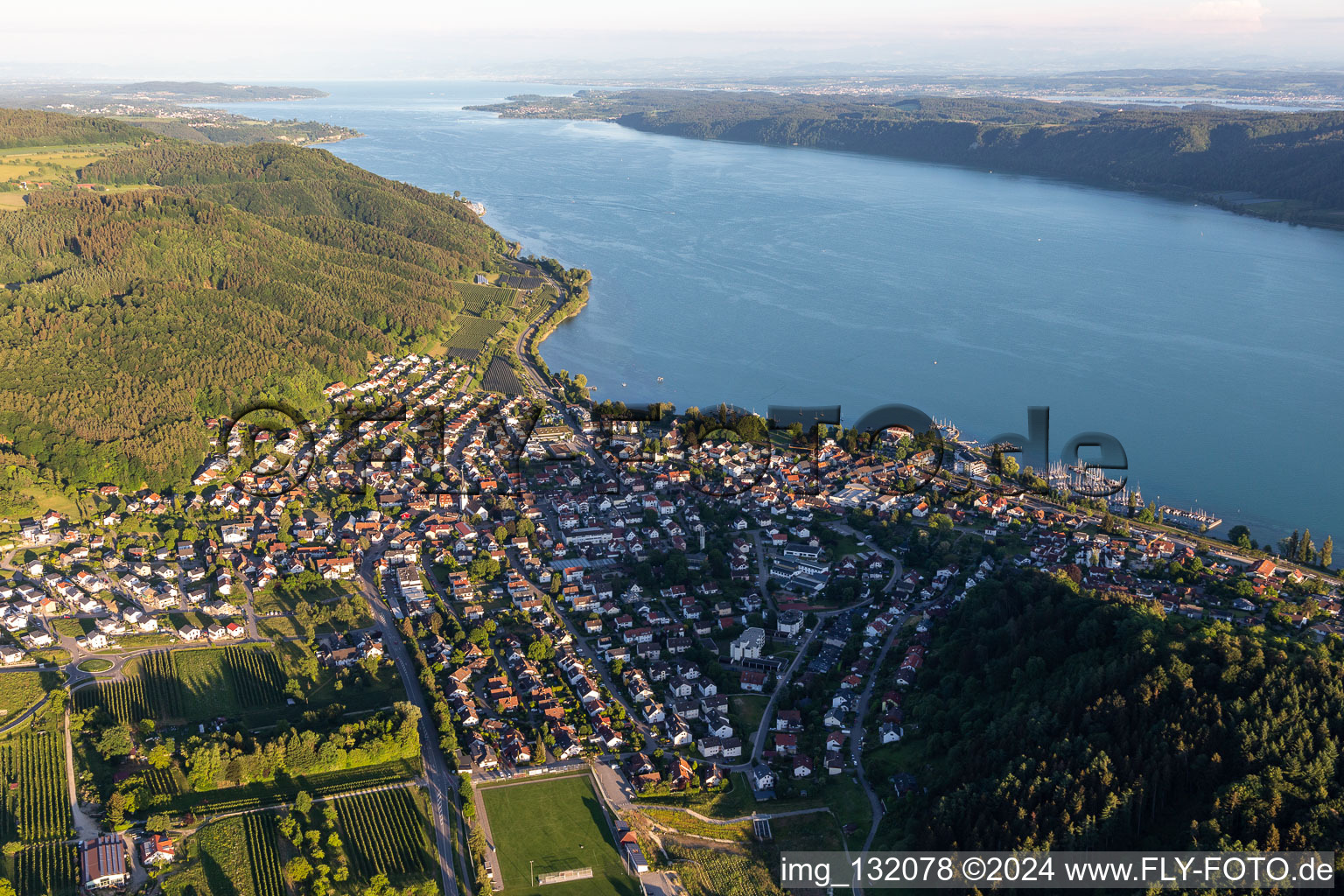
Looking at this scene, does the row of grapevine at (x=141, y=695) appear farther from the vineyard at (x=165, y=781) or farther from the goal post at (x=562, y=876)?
the goal post at (x=562, y=876)

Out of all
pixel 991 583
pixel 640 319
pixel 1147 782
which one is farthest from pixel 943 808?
pixel 640 319

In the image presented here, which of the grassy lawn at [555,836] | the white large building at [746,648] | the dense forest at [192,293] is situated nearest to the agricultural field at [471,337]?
the dense forest at [192,293]

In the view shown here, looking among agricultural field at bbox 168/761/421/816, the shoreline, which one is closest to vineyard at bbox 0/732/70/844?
agricultural field at bbox 168/761/421/816

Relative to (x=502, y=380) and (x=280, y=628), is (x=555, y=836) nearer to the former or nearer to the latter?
(x=280, y=628)

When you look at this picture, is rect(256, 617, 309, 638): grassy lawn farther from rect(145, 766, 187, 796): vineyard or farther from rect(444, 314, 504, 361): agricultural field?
rect(444, 314, 504, 361): agricultural field

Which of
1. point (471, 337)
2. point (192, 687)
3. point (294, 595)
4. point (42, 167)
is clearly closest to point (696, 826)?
point (192, 687)
